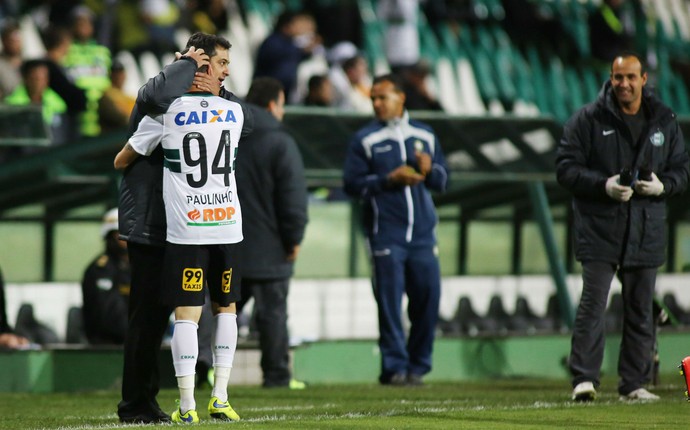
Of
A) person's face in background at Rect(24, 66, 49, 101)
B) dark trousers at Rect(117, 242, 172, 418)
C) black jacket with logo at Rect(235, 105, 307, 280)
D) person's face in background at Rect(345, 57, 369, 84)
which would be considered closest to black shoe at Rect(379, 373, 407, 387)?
black jacket with logo at Rect(235, 105, 307, 280)

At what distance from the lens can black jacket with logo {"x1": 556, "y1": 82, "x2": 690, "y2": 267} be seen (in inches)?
365

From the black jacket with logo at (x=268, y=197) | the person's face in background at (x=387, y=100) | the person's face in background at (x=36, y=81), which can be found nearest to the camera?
the black jacket with logo at (x=268, y=197)

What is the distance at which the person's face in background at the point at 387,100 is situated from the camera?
10.9m

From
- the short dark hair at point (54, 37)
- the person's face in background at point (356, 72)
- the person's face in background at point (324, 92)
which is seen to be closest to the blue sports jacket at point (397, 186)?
the person's face in background at point (324, 92)

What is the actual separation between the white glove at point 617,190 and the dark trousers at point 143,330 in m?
2.85

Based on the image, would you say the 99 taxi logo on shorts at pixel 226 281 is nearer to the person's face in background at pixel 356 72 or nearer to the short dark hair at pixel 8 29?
the short dark hair at pixel 8 29

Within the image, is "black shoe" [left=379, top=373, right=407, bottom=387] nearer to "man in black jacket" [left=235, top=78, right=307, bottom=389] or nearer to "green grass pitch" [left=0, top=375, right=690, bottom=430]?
"green grass pitch" [left=0, top=375, right=690, bottom=430]

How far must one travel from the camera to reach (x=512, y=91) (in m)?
18.1

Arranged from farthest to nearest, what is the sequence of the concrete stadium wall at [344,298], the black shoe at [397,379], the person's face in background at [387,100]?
the concrete stadium wall at [344,298] → the person's face in background at [387,100] → the black shoe at [397,379]

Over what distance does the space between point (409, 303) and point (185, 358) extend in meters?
3.81

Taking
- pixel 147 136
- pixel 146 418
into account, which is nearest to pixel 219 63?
pixel 147 136

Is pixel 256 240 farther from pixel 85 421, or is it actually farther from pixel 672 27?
pixel 672 27

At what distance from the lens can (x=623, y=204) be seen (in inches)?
365

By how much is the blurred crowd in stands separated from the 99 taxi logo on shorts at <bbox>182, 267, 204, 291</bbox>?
16.2 feet
